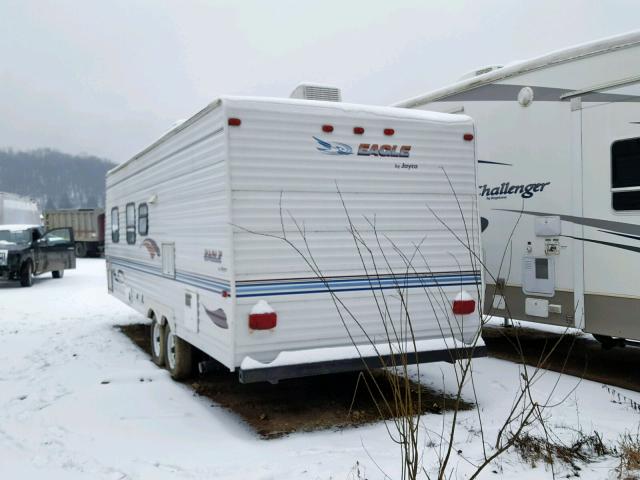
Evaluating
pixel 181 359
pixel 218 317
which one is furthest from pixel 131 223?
pixel 218 317

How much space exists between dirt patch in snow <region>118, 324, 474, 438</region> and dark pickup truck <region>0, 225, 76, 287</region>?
11.3 metres

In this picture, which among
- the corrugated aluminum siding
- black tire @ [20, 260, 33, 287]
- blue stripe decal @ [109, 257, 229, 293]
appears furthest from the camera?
black tire @ [20, 260, 33, 287]

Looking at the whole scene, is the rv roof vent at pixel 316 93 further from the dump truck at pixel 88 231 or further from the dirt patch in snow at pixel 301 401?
the dump truck at pixel 88 231

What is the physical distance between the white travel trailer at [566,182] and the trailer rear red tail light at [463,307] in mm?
260

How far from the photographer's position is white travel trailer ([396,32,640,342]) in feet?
18.6

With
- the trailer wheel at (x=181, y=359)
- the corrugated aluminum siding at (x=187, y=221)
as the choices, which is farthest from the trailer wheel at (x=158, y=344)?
the trailer wheel at (x=181, y=359)

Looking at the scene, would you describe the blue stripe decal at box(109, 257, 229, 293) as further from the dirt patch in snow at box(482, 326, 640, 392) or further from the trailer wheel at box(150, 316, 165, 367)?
the dirt patch in snow at box(482, 326, 640, 392)

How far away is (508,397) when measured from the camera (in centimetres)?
562

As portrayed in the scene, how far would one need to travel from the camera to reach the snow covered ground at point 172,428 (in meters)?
4.01

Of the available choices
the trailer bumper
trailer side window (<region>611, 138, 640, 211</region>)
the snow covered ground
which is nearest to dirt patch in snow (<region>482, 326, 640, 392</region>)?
the snow covered ground

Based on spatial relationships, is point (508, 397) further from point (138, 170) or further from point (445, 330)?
point (138, 170)

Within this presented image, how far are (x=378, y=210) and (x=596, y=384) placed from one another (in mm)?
2917

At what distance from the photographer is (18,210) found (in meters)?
21.8

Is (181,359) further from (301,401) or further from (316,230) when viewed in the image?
(316,230)
